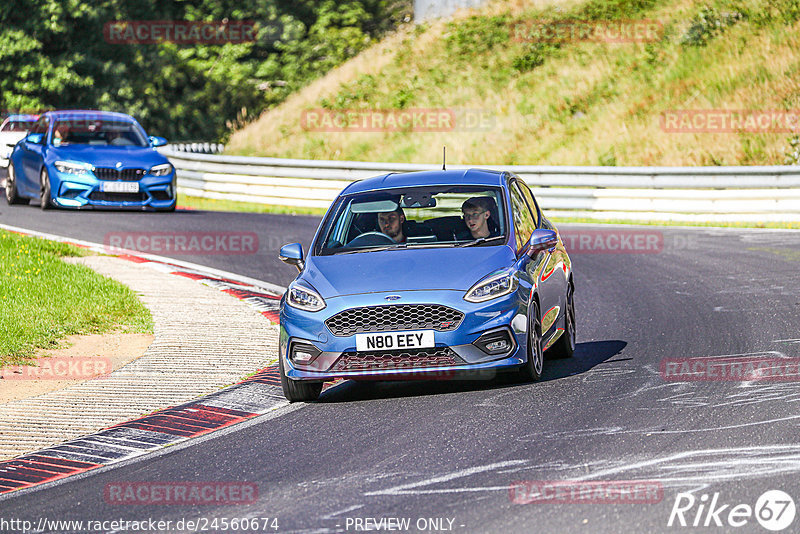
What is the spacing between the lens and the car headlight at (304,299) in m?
9.08

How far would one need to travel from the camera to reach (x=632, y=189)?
2325 centimetres

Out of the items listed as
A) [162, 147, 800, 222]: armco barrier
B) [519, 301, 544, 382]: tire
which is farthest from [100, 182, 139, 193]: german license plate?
[519, 301, 544, 382]: tire

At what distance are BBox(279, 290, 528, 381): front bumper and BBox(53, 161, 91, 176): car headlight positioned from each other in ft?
45.5

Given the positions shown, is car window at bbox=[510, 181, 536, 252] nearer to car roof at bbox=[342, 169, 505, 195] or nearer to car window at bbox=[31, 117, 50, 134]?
car roof at bbox=[342, 169, 505, 195]

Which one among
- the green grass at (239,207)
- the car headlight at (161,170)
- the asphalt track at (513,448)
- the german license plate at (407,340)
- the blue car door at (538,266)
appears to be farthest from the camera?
the green grass at (239,207)

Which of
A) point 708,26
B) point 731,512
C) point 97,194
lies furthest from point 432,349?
point 708,26

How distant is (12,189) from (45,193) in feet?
6.20

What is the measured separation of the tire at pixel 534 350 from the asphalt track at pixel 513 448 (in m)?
0.10

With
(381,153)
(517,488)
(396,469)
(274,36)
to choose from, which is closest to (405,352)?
(396,469)

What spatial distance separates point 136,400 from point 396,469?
2.99 m

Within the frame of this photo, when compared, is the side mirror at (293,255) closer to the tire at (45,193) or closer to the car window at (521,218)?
the car window at (521,218)

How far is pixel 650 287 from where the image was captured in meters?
14.8

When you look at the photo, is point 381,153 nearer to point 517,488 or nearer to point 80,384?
point 80,384

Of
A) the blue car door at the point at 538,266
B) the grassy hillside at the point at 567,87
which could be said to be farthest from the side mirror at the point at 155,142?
the blue car door at the point at 538,266
